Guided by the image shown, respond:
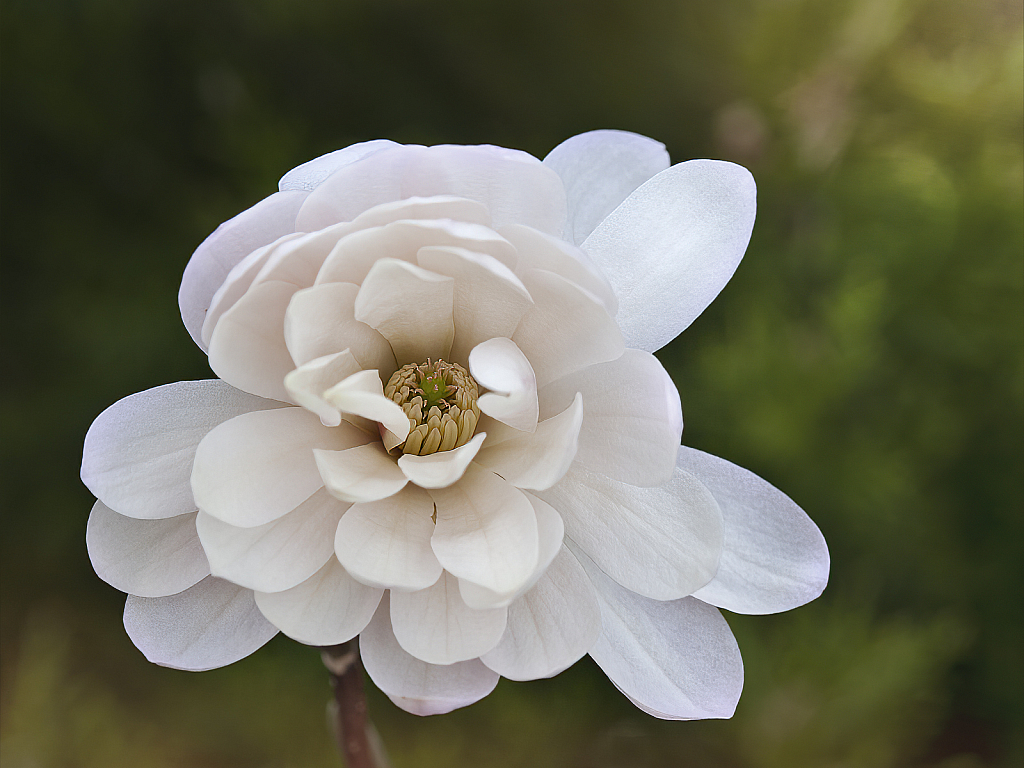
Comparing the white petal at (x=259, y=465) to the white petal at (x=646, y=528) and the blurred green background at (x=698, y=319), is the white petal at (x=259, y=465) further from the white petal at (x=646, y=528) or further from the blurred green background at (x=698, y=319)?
the blurred green background at (x=698, y=319)

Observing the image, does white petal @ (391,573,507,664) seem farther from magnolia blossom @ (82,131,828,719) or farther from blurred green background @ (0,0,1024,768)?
blurred green background @ (0,0,1024,768)

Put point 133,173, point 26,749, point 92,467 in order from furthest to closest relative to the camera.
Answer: point 133,173, point 26,749, point 92,467

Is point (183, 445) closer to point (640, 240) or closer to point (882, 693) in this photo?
point (640, 240)

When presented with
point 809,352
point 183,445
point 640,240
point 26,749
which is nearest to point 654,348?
point 640,240

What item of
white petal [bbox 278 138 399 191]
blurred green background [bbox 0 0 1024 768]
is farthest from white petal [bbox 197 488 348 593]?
blurred green background [bbox 0 0 1024 768]

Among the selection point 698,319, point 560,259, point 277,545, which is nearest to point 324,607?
point 277,545

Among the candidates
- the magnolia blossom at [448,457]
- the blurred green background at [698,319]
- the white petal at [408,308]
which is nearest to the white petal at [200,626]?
the magnolia blossom at [448,457]
